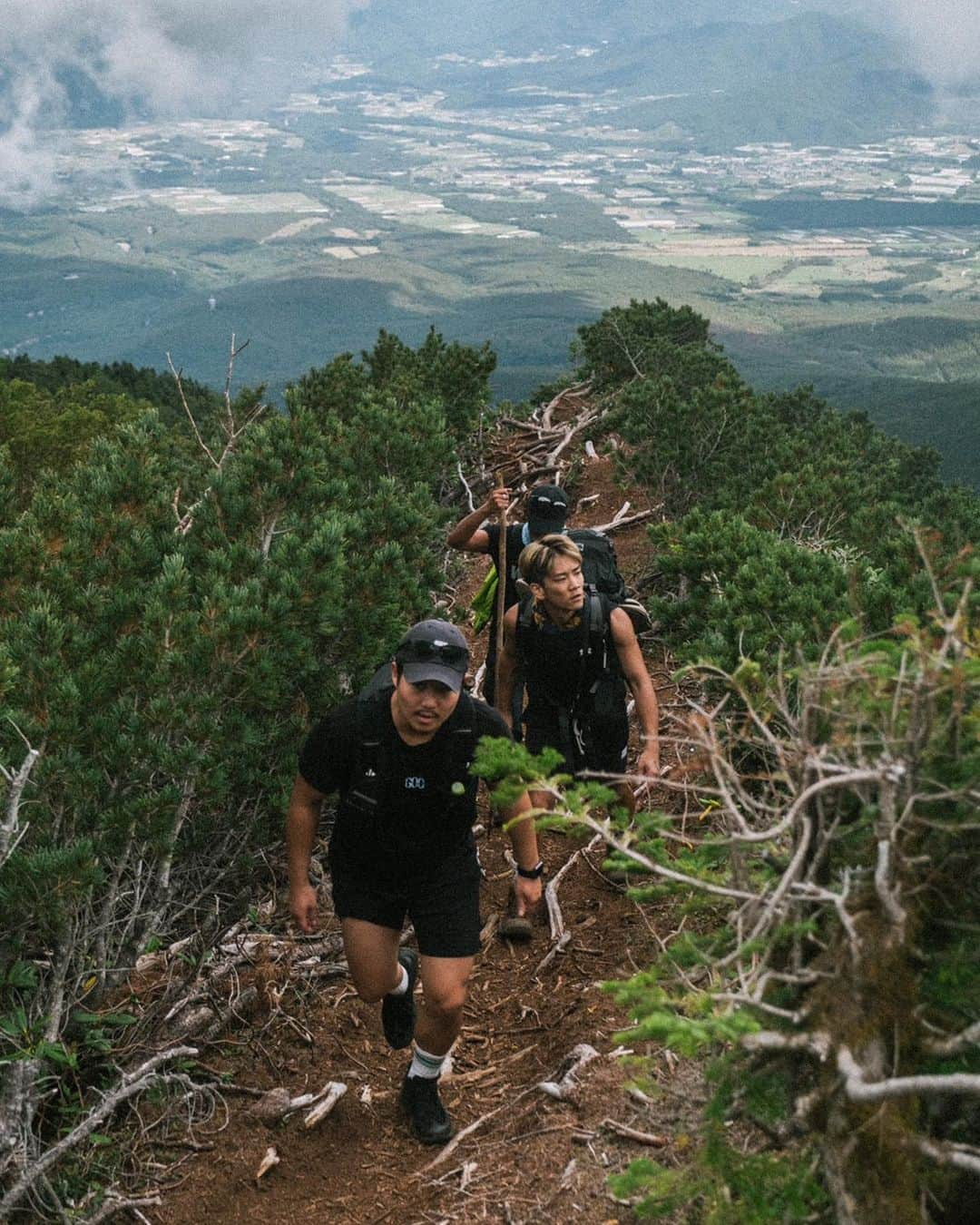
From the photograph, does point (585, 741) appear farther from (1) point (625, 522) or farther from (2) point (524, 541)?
(1) point (625, 522)

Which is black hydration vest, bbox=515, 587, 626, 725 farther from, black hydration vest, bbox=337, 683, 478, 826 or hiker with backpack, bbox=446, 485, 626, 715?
black hydration vest, bbox=337, 683, 478, 826

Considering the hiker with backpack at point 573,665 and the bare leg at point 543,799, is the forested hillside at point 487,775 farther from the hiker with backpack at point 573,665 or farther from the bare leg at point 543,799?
the bare leg at point 543,799

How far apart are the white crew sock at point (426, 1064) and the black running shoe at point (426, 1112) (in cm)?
2

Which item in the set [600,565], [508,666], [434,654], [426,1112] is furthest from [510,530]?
[426,1112]

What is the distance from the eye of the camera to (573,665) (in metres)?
6.19

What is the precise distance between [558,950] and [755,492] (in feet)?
21.5

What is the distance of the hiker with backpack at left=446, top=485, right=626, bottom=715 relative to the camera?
6.39 meters

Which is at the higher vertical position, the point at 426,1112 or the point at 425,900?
the point at 425,900

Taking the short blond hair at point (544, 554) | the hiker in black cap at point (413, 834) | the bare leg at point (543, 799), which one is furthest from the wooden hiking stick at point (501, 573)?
the hiker in black cap at point (413, 834)

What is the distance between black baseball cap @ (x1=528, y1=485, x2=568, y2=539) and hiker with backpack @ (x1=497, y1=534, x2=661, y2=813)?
0.52 meters

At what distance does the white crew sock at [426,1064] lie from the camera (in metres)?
5.16

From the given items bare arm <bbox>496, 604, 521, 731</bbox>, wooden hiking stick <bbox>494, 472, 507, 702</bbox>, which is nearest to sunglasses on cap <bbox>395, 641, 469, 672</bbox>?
bare arm <bbox>496, 604, 521, 731</bbox>

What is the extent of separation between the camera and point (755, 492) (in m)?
12.1

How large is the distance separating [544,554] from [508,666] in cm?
75
